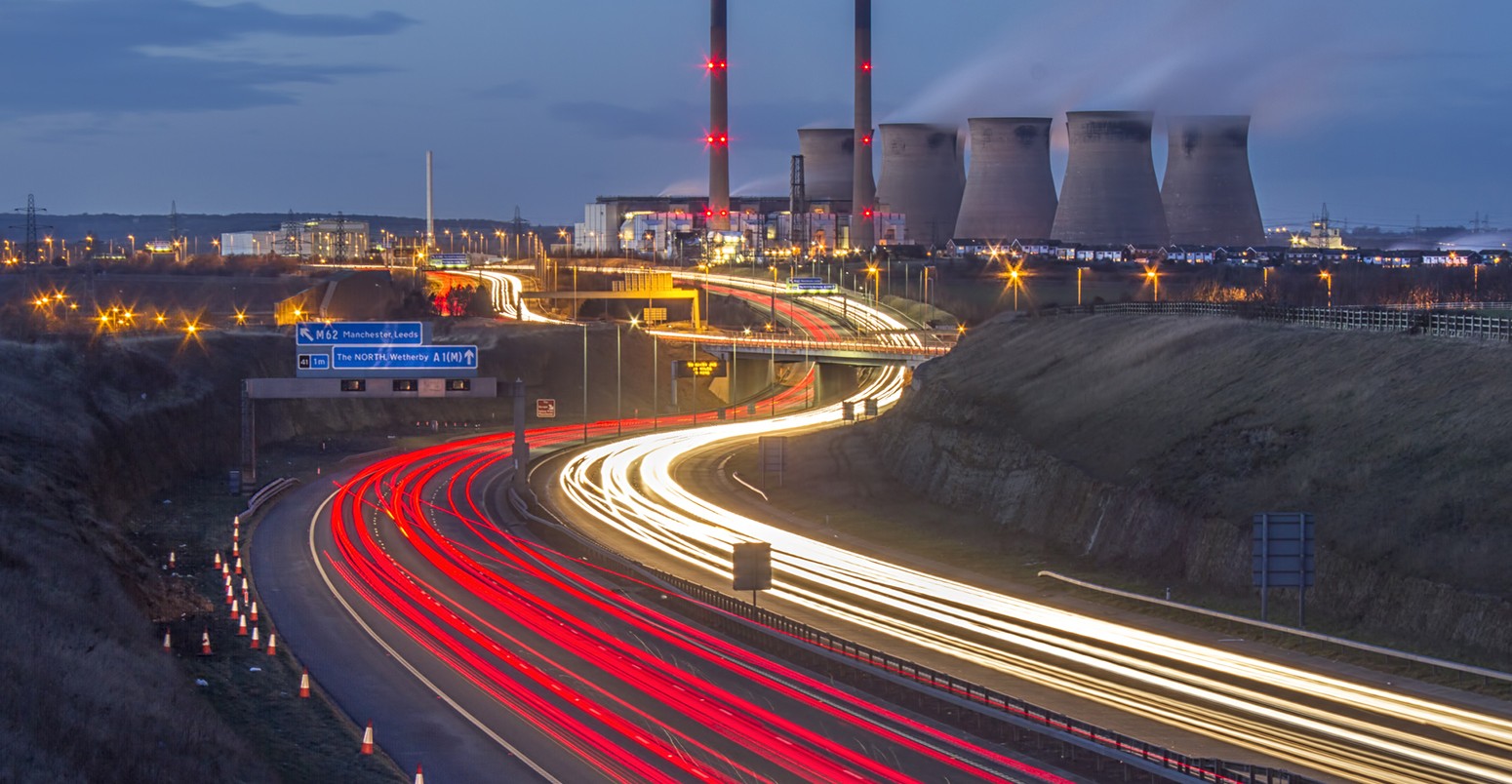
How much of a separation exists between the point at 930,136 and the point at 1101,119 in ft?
110

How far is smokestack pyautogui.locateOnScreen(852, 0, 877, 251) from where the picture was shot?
151m

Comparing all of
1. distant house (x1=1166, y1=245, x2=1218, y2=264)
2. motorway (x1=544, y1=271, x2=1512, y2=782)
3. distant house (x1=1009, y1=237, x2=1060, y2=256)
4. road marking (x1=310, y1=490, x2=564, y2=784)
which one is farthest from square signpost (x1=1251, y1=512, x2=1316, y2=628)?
distant house (x1=1009, y1=237, x2=1060, y2=256)

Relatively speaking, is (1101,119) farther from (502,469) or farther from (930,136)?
(502,469)

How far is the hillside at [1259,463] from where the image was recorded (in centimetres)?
3020

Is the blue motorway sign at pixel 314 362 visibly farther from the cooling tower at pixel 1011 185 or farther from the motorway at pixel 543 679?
the cooling tower at pixel 1011 185

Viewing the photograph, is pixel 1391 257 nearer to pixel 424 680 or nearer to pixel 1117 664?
pixel 1117 664

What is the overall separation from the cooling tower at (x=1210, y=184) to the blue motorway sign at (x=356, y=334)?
93085mm

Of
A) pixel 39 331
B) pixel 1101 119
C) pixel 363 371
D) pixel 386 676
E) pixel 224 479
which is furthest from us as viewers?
pixel 1101 119

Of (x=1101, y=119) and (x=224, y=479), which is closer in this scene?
(x=224, y=479)

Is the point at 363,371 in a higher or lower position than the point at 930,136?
lower

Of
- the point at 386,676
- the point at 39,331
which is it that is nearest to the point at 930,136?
the point at 39,331

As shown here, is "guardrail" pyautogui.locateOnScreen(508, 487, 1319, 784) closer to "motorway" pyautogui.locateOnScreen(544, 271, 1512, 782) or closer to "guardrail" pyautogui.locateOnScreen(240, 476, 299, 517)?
"motorway" pyautogui.locateOnScreen(544, 271, 1512, 782)

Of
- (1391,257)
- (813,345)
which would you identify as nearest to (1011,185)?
(1391,257)

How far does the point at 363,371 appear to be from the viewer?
2152 inches
